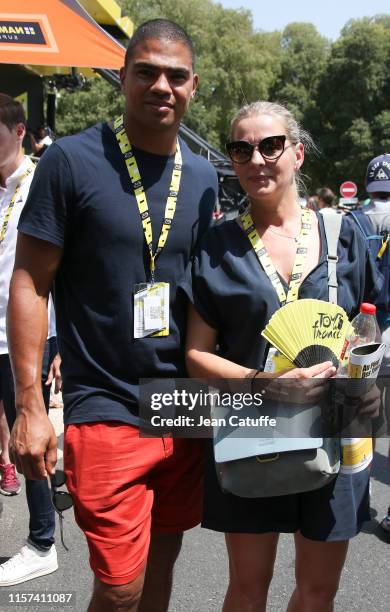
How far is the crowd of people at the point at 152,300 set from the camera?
215cm

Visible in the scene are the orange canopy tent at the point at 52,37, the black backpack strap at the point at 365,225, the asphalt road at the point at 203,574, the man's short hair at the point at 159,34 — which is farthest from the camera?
the orange canopy tent at the point at 52,37

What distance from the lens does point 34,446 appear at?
6.79 ft

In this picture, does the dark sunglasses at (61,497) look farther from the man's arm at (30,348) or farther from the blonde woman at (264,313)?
the blonde woman at (264,313)

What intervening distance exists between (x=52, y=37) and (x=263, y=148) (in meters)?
4.72

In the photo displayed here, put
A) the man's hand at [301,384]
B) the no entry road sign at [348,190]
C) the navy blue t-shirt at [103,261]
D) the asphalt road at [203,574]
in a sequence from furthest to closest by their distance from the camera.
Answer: the no entry road sign at [348,190] < the asphalt road at [203,574] < the navy blue t-shirt at [103,261] < the man's hand at [301,384]

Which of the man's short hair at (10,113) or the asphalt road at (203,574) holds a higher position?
the man's short hair at (10,113)

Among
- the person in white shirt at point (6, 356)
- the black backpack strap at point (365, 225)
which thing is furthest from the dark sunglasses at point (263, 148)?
the black backpack strap at point (365, 225)

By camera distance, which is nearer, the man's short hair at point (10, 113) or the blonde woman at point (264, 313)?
the blonde woman at point (264, 313)

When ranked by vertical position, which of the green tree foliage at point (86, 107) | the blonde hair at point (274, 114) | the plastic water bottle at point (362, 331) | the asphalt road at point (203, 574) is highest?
the green tree foliage at point (86, 107)

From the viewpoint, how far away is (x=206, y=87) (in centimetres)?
3123

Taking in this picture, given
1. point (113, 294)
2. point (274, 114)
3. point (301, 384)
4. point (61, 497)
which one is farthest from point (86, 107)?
point (301, 384)

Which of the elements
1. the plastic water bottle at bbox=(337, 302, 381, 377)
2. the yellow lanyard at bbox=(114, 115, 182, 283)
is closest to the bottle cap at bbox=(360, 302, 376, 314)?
the plastic water bottle at bbox=(337, 302, 381, 377)

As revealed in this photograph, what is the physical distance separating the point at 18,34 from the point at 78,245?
476 centimetres

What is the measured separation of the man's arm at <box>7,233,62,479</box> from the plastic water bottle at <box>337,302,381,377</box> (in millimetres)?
960
